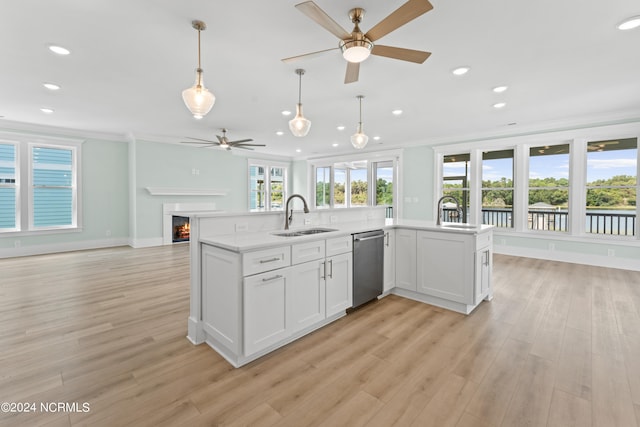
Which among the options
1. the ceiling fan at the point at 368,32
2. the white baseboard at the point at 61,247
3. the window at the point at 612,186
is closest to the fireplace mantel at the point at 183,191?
the white baseboard at the point at 61,247

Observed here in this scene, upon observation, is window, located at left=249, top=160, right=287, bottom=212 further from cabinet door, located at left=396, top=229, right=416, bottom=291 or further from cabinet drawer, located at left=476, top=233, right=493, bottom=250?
cabinet drawer, located at left=476, top=233, right=493, bottom=250

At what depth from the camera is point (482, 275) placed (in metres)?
3.16

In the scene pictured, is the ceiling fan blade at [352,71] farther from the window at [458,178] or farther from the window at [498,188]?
the window at [498,188]

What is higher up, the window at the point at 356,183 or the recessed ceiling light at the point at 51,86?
the recessed ceiling light at the point at 51,86

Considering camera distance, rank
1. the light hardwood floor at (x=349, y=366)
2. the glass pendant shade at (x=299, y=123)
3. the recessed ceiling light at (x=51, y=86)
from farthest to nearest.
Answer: the recessed ceiling light at (x=51, y=86), the glass pendant shade at (x=299, y=123), the light hardwood floor at (x=349, y=366)

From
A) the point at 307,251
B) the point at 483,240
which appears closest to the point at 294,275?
the point at 307,251

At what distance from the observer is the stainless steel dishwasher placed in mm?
3000

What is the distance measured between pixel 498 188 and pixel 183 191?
7.54 meters

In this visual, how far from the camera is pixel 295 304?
2385 millimetres

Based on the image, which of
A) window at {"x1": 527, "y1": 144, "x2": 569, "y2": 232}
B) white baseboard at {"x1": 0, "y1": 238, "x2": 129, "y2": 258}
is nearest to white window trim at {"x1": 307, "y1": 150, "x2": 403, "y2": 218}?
window at {"x1": 527, "y1": 144, "x2": 569, "y2": 232}

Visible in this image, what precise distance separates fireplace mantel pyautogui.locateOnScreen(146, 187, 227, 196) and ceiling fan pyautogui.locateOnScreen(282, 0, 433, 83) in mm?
6130

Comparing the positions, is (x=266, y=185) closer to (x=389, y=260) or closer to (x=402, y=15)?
(x=389, y=260)

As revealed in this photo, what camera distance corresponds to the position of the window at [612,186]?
16.3ft

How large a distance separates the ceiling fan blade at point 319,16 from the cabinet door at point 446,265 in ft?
7.36
